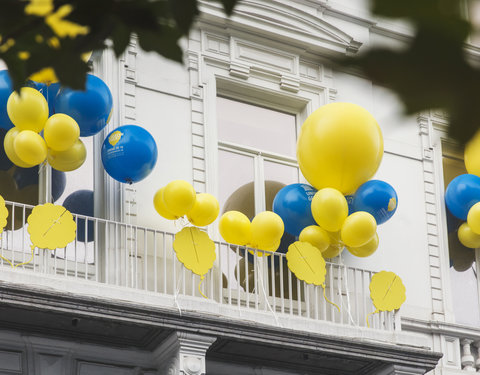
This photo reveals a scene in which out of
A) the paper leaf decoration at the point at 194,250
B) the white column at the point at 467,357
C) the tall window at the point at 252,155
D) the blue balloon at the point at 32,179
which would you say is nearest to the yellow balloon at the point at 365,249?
the tall window at the point at 252,155

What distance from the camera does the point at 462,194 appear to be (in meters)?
13.5

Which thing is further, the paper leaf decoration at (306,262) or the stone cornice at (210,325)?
the paper leaf decoration at (306,262)

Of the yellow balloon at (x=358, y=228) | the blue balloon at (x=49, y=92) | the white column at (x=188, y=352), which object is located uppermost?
the blue balloon at (x=49, y=92)

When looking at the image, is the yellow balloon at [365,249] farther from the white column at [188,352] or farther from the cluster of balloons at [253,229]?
the white column at [188,352]

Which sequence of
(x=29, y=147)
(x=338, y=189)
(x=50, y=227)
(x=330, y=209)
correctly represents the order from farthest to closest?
(x=338, y=189), (x=330, y=209), (x=29, y=147), (x=50, y=227)

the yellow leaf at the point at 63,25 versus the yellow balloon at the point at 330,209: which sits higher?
the yellow balloon at the point at 330,209

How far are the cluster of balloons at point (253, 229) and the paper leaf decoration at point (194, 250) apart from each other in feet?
1.41

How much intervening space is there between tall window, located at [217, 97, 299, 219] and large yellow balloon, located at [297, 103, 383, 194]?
1225mm

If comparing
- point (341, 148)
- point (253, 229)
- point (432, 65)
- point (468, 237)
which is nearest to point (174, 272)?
point (253, 229)

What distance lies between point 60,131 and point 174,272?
181cm

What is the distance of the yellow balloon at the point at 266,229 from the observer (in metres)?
11.4

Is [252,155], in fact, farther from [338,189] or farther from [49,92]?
[49,92]

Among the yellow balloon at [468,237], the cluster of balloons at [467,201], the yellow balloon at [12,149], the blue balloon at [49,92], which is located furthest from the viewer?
the yellow balloon at [468,237]

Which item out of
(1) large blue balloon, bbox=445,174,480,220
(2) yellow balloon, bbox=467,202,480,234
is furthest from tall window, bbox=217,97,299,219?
(2) yellow balloon, bbox=467,202,480,234
